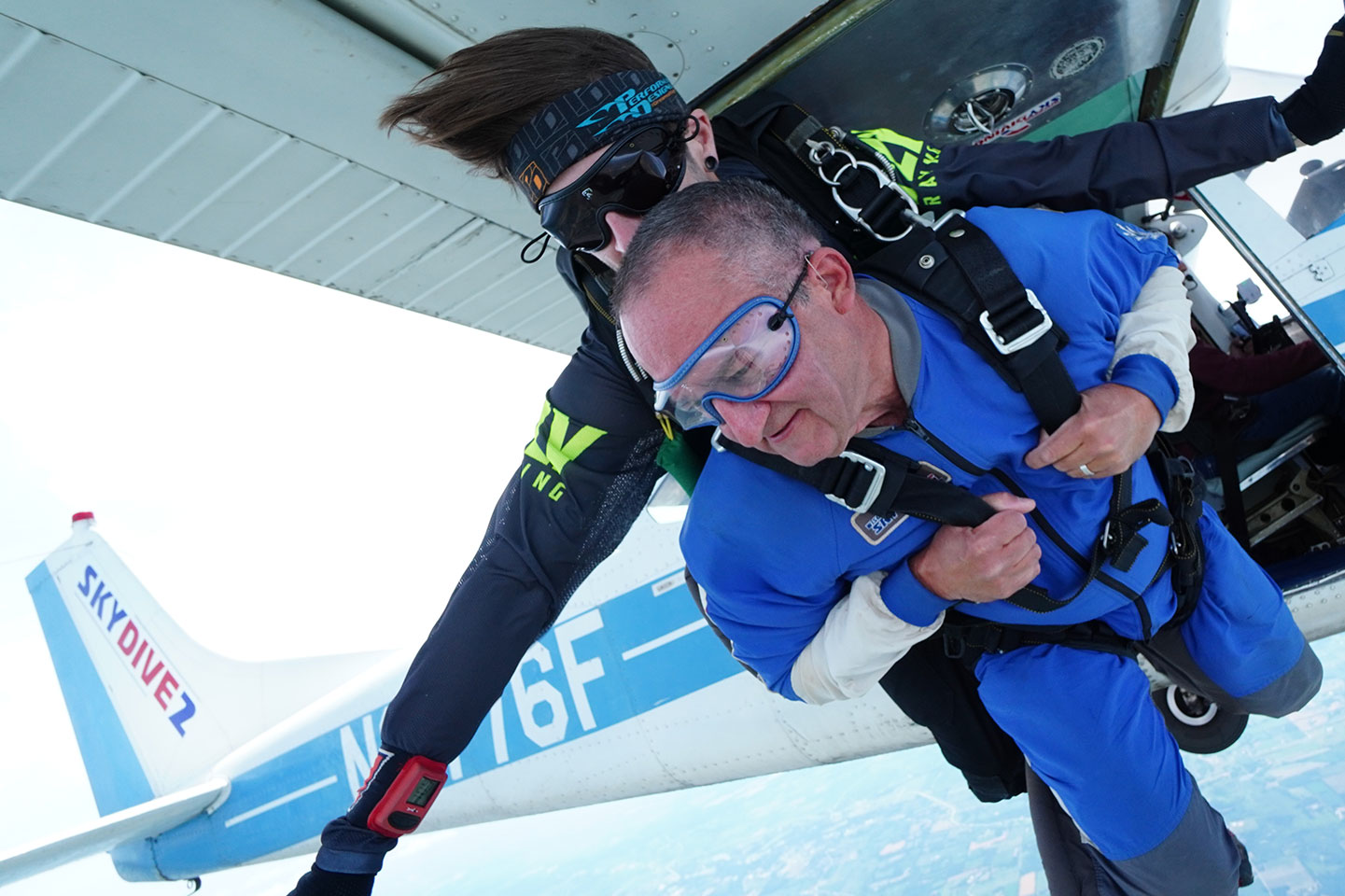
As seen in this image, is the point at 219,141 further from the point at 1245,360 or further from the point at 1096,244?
the point at 1245,360

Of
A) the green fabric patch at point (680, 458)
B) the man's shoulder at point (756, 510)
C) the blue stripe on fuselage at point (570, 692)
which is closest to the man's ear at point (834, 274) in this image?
the man's shoulder at point (756, 510)

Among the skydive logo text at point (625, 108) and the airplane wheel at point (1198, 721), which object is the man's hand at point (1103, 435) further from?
the airplane wheel at point (1198, 721)

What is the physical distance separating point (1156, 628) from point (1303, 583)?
1.22 m

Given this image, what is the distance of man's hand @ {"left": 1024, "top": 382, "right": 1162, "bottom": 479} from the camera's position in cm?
124

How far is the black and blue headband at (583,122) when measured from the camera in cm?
145

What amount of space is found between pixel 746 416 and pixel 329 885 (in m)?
1.04

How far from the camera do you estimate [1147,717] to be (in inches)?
56.9

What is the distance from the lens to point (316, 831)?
4.99 m

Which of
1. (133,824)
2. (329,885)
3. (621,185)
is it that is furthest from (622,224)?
(133,824)

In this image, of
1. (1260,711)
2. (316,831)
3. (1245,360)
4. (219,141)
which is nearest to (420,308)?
(219,141)

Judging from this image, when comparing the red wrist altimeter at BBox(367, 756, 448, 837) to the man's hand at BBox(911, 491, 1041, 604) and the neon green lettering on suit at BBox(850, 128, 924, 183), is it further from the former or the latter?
the neon green lettering on suit at BBox(850, 128, 924, 183)

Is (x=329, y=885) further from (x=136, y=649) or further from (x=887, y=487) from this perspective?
(x=136, y=649)

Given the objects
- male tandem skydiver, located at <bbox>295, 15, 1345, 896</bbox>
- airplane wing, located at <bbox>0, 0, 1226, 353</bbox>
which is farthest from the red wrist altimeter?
airplane wing, located at <bbox>0, 0, 1226, 353</bbox>

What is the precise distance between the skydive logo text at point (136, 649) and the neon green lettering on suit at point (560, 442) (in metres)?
6.71
